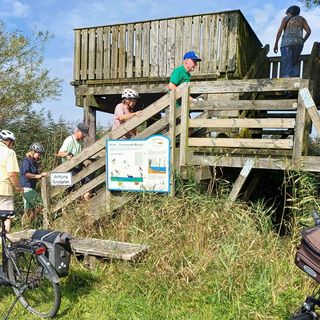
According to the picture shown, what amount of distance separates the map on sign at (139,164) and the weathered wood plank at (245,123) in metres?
0.52

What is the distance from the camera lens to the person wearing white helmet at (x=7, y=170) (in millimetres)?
5461

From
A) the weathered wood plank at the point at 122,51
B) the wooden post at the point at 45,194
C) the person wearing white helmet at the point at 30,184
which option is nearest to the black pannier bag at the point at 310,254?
the wooden post at the point at 45,194

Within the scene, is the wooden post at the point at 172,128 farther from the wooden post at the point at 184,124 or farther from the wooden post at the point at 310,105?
the wooden post at the point at 310,105

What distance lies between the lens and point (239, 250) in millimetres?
4352

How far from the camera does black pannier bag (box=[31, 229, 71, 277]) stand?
3888 millimetres

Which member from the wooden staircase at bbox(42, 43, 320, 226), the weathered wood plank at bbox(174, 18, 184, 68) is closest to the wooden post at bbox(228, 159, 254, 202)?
the wooden staircase at bbox(42, 43, 320, 226)

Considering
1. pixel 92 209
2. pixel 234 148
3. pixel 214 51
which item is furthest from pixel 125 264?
pixel 214 51

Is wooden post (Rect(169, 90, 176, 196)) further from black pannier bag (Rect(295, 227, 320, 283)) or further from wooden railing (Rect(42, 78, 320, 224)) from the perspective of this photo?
black pannier bag (Rect(295, 227, 320, 283))

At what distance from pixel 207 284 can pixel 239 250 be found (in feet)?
1.79

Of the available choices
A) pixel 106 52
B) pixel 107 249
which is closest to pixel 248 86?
pixel 107 249

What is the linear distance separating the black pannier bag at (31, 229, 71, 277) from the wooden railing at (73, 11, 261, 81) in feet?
18.6

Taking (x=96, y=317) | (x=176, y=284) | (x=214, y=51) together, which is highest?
(x=214, y=51)

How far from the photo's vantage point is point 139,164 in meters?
5.79

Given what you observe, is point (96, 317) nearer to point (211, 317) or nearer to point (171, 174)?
point (211, 317)
